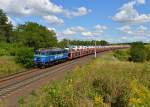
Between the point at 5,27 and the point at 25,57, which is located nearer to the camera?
the point at 25,57

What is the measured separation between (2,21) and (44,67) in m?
61.4

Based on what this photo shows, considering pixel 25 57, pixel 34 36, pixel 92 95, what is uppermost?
pixel 34 36

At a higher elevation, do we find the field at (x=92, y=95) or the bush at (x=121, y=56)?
the field at (x=92, y=95)

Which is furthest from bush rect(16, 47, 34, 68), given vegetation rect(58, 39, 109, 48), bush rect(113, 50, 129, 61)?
vegetation rect(58, 39, 109, 48)

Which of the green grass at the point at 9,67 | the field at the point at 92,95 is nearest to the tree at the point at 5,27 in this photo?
the green grass at the point at 9,67

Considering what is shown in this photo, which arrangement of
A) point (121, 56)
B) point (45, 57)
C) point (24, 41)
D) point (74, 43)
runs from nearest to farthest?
point (45, 57), point (24, 41), point (121, 56), point (74, 43)

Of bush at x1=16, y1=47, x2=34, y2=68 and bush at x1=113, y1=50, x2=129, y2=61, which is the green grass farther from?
bush at x1=113, y1=50, x2=129, y2=61

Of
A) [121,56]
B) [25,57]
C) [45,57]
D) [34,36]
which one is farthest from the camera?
A: [121,56]

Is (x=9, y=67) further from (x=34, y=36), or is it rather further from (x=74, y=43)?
(x=74, y=43)

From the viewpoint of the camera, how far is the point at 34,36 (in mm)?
79375

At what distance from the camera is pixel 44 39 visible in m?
87.2

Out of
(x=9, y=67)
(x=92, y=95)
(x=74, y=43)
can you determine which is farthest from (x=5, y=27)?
(x=92, y=95)

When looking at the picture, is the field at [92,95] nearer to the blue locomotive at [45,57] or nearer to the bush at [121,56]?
the blue locomotive at [45,57]

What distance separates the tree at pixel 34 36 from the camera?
258 feet
